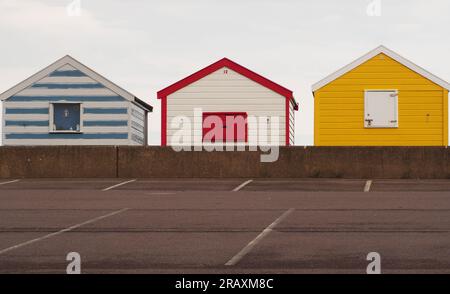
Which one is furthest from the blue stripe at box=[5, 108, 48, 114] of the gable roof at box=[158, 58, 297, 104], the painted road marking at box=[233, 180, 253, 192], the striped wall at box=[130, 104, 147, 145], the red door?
the painted road marking at box=[233, 180, 253, 192]

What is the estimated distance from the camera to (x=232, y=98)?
3388cm

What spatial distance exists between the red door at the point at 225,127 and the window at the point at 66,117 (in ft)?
16.4

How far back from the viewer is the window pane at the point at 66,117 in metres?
34.4

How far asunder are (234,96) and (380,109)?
5590 millimetres

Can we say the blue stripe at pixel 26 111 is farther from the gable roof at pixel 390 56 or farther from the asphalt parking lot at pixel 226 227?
the gable roof at pixel 390 56

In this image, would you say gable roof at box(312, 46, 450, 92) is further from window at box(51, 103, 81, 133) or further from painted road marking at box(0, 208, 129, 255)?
painted road marking at box(0, 208, 129, 255)

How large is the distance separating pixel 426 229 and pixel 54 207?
332 inches

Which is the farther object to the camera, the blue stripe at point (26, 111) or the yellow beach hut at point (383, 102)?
the blue stripe at point (26, 111)

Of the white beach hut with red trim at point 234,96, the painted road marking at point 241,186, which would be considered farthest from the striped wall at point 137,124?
the painted road marking at point 241,186

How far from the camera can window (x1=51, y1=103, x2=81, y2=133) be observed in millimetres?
34375

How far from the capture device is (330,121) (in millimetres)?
33500

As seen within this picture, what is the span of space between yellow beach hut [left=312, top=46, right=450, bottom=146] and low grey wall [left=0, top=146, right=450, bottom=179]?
5.79 m
